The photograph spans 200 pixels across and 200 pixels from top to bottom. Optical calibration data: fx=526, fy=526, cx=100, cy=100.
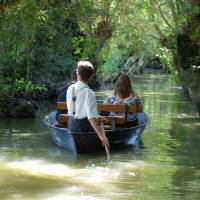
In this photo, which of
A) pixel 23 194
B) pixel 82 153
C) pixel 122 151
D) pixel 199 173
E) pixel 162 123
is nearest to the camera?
pixel 23 194

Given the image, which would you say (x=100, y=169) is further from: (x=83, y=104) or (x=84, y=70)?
(x=84, y=70)

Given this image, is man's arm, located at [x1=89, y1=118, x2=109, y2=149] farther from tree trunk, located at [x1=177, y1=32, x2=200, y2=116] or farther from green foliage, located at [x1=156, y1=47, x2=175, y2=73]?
green foliage, located at [x1=156, y1=47, x2=175, y2=73]

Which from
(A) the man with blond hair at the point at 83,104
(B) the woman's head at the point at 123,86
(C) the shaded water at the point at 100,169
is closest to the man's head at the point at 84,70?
(A) the man with blond hair at the point at 83,104

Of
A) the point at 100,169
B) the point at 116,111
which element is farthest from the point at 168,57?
the point at 100,169

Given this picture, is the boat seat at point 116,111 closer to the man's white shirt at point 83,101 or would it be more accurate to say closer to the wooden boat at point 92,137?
the wooden boat at point 92,137

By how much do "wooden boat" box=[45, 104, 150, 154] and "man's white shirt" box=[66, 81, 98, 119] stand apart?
2.36ft

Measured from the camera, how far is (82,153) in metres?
11.2

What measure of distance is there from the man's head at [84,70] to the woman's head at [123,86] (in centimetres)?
296

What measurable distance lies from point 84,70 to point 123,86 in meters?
3.45

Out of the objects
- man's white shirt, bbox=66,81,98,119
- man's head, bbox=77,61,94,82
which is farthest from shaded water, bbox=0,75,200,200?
man's head, bbox=77,61,94,82

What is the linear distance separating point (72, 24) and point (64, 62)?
6.99 feet

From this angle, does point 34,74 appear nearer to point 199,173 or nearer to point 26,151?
point 26,151

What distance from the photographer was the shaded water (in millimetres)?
7953


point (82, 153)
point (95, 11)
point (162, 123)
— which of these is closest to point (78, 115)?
point (82, 153)
